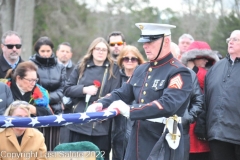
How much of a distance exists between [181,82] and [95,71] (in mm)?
2495

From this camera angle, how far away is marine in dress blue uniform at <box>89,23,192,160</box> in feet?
13.8

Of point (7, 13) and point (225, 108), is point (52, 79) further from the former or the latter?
point (7, 13)

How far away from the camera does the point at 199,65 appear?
6.73 meters

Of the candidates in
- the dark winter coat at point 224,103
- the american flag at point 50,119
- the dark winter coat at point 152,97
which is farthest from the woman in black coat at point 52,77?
the american flag at point 50,119

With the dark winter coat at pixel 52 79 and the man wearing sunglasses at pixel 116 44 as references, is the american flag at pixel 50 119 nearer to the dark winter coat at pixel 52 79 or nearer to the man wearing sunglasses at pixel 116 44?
the dark winter coat at pixel 52 79

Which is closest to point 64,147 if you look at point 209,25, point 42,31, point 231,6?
point 231,6

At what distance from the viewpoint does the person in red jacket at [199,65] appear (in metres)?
6.17

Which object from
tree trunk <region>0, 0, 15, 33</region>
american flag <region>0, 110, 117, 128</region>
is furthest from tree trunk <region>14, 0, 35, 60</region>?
american flag <region>0, 110, 117, 128</region>

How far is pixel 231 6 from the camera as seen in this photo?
2158 centimetres

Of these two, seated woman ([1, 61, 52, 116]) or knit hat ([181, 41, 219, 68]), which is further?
knit hat ([181, 41, 219, 68])

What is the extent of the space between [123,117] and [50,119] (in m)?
2.46

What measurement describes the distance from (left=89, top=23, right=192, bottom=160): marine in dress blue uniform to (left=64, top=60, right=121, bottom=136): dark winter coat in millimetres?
1764

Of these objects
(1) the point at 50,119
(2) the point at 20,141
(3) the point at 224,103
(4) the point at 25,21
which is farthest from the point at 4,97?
(4) the point at 25,21

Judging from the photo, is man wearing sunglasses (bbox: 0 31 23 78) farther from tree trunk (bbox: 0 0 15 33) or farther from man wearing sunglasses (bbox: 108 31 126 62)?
tree trunk (bbox: 0 0 15 33)
